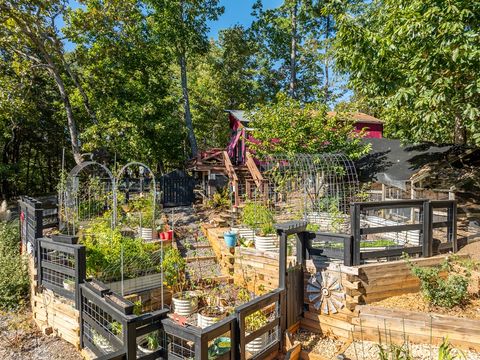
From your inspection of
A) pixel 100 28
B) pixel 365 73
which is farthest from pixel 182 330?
pixel 100 28

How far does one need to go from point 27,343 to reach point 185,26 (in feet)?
52.1

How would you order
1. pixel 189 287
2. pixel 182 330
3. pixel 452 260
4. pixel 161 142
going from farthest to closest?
pixel 161 142 → pixel 189 287 → pixel 452 260 → pixel 182 330

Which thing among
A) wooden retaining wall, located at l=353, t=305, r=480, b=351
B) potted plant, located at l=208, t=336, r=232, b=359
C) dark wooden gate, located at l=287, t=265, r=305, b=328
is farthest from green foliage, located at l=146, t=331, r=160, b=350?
wooden retaining wall, located at l=353, t=305, r=480, b=351

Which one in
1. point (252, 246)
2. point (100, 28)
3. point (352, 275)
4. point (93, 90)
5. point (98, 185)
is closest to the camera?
point (352, 275)

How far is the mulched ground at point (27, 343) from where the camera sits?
427 centimetres

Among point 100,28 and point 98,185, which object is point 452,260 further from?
point 100,28

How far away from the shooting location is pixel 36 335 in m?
4.81

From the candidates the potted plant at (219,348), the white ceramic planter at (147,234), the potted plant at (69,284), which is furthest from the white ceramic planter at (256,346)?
the white ceramic planter at (147,234)

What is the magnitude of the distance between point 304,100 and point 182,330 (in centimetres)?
2099

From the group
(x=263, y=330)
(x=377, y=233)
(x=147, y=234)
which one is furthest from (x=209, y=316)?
(x=147, y=234)

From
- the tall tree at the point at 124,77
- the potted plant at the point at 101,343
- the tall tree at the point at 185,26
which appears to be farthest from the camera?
the tall tree at the point at 185,26

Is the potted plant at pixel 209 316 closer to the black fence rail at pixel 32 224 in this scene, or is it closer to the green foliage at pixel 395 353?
the green foliage at pixel 395 353

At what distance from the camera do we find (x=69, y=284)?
4.61 m

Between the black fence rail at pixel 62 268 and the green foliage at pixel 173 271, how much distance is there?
1250 mm
